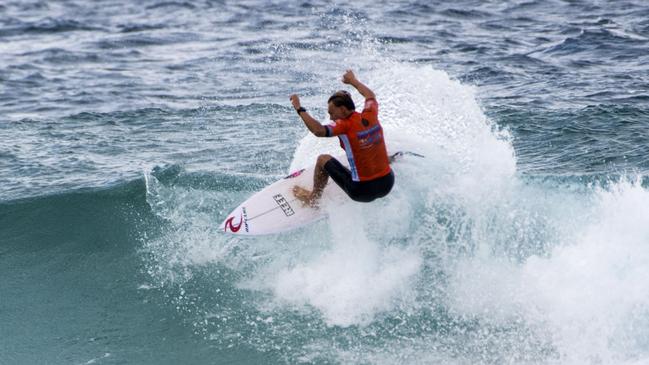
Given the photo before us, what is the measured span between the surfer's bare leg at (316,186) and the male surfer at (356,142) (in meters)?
0.02

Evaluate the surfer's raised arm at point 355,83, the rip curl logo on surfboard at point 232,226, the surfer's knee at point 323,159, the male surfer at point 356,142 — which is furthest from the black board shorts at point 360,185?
the rip curl logo on surfboard at point 232,226

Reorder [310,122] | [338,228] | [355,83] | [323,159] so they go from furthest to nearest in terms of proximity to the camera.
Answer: [338,228] → [323,159] → [355,83] → [310,122]

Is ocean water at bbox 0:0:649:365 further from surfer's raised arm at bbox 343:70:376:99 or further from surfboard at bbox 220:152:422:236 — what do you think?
surfer's raised arm at bbox 343:70:376:99

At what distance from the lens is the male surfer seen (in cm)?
844

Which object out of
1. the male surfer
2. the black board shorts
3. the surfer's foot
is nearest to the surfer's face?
the male surfer

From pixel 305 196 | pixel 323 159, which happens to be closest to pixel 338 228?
pixel 305 196

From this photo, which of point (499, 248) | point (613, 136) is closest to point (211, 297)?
point (499, 248)

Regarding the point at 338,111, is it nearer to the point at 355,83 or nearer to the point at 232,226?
the point at 355,83

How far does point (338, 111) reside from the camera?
8.48m

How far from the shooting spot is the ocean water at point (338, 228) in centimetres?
904

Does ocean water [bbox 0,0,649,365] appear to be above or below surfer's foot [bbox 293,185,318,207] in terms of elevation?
below

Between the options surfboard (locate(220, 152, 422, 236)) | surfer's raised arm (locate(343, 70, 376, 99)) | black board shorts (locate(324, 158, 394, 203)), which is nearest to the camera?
surfer's raised arm (locate(343, 70, 376, 99))

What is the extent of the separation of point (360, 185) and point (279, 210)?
1410mm

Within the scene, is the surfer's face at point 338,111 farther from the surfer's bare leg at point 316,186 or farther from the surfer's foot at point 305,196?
the surfer's foot at point 305,196
